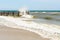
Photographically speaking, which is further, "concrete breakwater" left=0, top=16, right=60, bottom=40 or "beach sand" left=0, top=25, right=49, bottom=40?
"concrete breakwater" left=0, top=16, right=60, bottom=40

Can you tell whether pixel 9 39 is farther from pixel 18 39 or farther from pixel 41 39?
pixel 41 39

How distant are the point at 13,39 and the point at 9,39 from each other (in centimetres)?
25

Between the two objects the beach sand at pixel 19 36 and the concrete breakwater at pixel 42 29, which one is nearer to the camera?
the beach sand at pixel 19 36

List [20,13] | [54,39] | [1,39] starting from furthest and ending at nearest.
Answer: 1. [20,13]
2. [54,39]
3. [1,39]

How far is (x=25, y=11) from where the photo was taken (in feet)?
176

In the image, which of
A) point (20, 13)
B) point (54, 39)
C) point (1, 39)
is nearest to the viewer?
point (1, 39)

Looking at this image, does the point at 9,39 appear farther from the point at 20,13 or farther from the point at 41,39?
the point at 20,13

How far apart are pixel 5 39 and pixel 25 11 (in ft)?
142

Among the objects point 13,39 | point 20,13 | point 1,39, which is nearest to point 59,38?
point 13,39

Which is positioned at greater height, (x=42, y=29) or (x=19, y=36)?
(x=19, y=36)

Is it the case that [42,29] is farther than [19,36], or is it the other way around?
[42,29]

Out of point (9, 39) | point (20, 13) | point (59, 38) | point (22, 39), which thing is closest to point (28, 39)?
point (22, 39)
